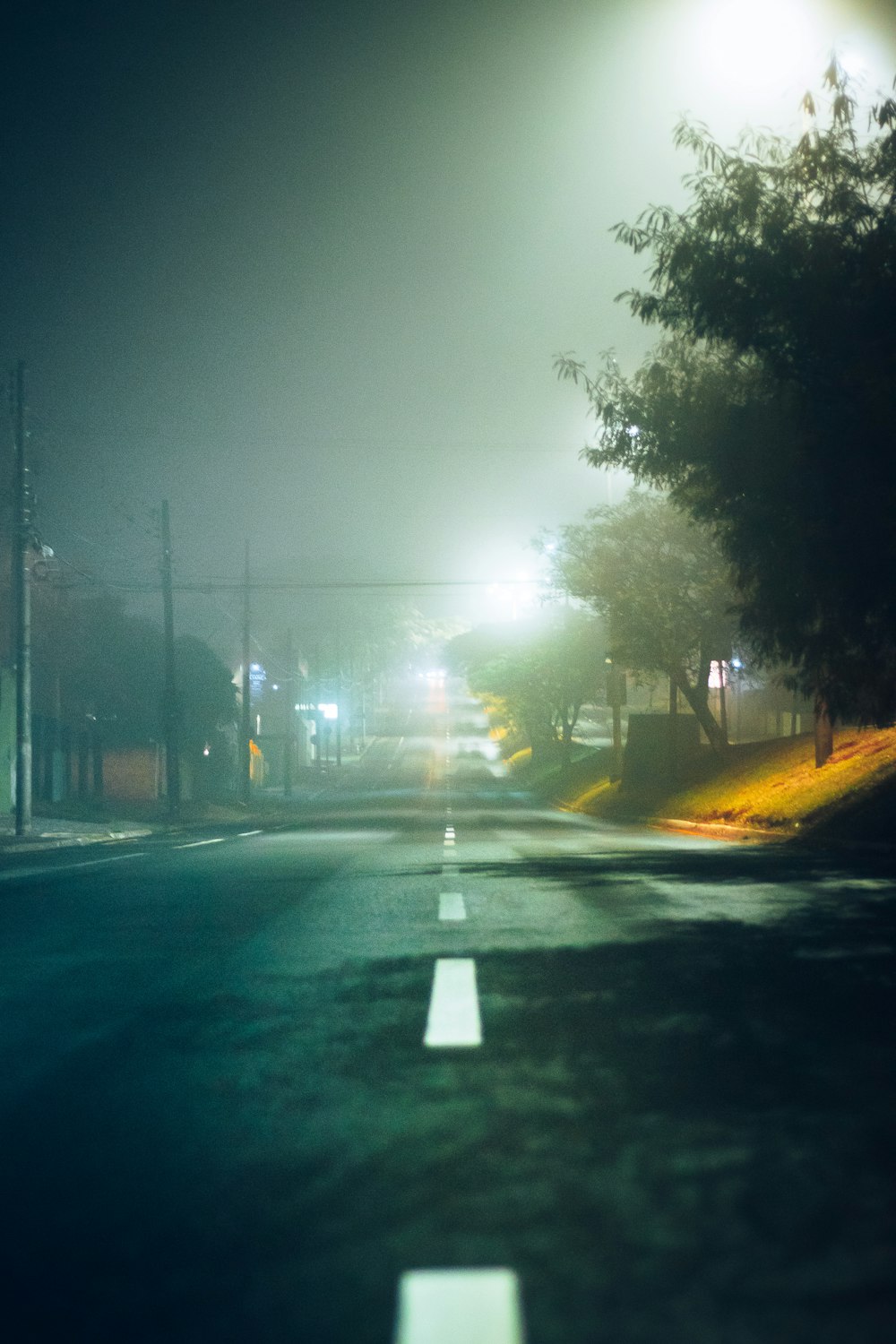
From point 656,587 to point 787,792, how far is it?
28.5 feet

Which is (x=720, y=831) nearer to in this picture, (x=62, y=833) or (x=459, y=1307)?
(x=62, y=833)

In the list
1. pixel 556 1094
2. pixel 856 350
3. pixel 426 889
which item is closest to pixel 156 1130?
pixel 556 1094

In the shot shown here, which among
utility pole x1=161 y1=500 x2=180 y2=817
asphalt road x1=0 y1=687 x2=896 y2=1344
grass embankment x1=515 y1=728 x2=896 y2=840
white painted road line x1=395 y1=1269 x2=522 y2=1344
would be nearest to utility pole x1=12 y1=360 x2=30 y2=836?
utility pole x1=161 y1=500 x2=180 y2=817

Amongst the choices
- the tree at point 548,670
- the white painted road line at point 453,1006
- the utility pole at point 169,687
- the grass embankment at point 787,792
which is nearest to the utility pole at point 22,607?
the utility pole at point 169,687

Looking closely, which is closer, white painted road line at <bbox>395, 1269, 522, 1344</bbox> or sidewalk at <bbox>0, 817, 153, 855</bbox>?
white painted road line at <bbox>395, 1269, 522, 1344</bbox>

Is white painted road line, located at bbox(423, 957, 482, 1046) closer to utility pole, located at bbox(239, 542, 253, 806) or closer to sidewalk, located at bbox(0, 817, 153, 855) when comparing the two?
sidewalk, located at bbox(0, 817, 153, 855)

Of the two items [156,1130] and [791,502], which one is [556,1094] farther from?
[791,502]

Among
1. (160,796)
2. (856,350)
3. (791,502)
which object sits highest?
(856,350)

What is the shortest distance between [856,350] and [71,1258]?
40.4ft

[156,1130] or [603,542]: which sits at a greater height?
[603,542]

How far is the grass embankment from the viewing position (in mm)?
22375

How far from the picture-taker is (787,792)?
28.0 meters

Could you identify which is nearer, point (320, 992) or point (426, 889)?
point (320, 992)

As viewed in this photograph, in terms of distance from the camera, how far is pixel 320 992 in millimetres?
6270
